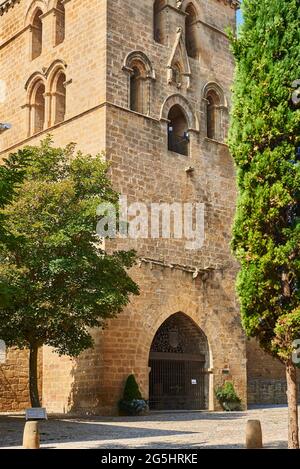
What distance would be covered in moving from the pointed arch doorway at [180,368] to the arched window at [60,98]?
7.89 metres

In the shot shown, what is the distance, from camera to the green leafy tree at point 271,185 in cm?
1098

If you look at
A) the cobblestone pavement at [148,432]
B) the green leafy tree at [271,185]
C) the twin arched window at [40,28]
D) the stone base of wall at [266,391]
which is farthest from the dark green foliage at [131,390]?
the twin arched window at [40,28]

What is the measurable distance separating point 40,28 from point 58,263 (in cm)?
1327

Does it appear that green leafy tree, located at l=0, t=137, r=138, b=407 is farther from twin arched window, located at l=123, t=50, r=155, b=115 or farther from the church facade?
twin arched window, located at l=123, t=50, r=155, b=115

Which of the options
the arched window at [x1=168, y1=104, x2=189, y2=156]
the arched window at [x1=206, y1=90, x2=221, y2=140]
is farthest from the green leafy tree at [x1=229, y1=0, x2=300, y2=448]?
the arched window at [x1=206, y1=90, x2=221, y2=140]

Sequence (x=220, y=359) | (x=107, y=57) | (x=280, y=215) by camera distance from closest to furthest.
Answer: (x=280, y=215) < (x=107, y=57) < (x=220, y=359)

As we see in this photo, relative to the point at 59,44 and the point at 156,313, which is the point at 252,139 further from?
the point at 59,44

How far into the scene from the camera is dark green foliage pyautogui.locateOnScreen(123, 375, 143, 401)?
19.6 m

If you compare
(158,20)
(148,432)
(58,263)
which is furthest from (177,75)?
(148,432)

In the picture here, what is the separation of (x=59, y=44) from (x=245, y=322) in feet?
52.6
